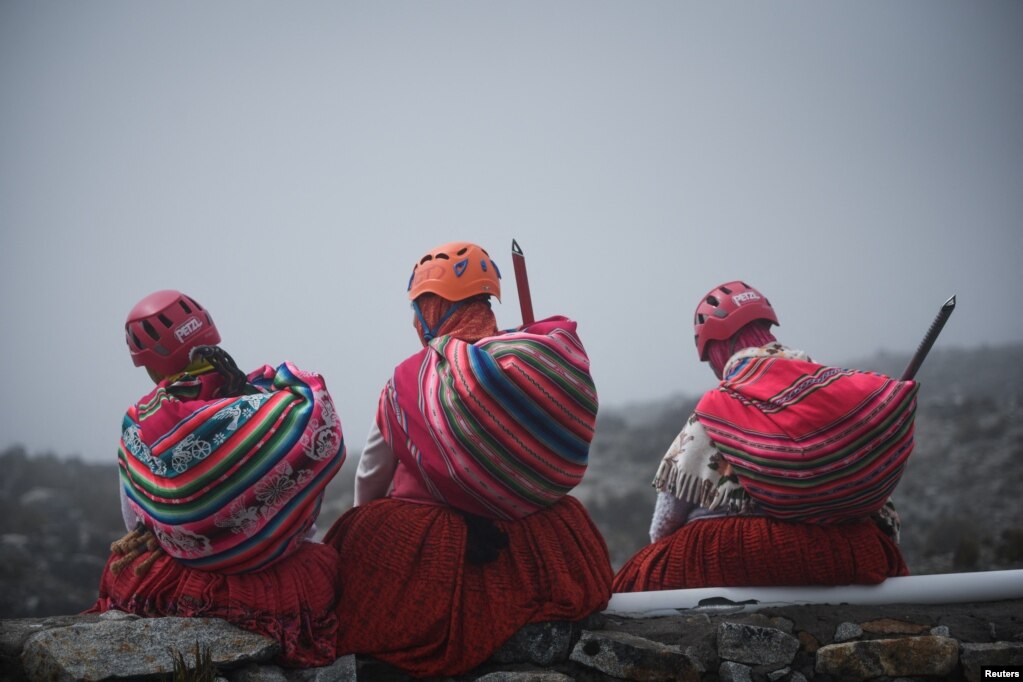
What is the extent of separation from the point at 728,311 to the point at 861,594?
5.23 feet

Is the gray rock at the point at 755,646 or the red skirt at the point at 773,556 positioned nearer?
the gray rock at the point at 755,646

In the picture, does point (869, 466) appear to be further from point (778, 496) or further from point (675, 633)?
point (675, 633)

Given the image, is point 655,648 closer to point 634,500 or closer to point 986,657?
point 986,657

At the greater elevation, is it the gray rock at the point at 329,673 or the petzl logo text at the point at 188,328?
the petzl logo text at the point at 188,328

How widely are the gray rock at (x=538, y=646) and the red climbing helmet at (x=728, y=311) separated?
1.95m

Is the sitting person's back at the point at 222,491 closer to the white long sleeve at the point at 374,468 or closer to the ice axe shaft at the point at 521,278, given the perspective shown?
the white long sleeve at the point at 374,468

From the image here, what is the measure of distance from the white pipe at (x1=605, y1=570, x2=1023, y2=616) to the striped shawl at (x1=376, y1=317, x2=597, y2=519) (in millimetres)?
871

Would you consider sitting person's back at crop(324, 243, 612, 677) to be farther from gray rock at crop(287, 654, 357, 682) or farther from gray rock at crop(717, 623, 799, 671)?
gray rock at crop(717, 623, 799, 671)

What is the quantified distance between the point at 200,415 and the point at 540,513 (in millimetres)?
1517

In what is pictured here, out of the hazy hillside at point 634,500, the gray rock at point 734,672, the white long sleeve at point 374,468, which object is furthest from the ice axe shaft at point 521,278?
the hazy hillside at point 634,500

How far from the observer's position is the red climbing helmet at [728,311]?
4875 millimetres

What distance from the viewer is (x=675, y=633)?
4.05m

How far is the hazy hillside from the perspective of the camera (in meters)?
11.7

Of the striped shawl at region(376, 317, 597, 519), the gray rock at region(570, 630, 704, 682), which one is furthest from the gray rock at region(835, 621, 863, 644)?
the striped shawl at region(376, 317, 597, 519)
